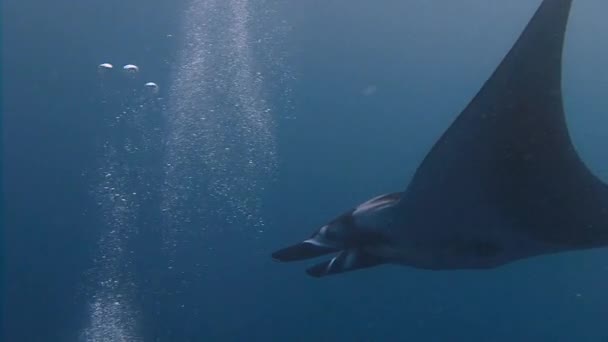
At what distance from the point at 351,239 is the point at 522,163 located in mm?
1126

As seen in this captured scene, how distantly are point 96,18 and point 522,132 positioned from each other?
18585mm

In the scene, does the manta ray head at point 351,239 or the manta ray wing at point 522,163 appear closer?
the manta ray wing at point 522,163

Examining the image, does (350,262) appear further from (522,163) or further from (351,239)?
(522,163)

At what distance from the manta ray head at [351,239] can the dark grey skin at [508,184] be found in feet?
0.05

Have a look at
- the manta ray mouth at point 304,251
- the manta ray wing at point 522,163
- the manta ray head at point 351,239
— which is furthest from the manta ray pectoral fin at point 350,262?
the manta ray wing at point 522,163

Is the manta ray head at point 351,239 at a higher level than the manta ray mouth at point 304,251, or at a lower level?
higher

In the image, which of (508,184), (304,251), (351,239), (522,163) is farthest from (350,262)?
(522,163)

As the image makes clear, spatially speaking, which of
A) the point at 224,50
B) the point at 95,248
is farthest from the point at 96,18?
the point at 95,248

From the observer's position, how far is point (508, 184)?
2.82 metres

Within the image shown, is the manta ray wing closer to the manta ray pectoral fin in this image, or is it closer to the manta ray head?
the manta ray head

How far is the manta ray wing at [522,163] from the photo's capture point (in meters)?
2.52

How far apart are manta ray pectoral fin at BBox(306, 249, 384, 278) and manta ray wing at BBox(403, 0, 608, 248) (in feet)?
1.80

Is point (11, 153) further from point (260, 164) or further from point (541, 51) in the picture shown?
point (541, 51)

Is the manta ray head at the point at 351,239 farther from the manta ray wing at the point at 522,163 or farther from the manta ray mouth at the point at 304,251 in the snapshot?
the manta ray wing at the point at 522,163
